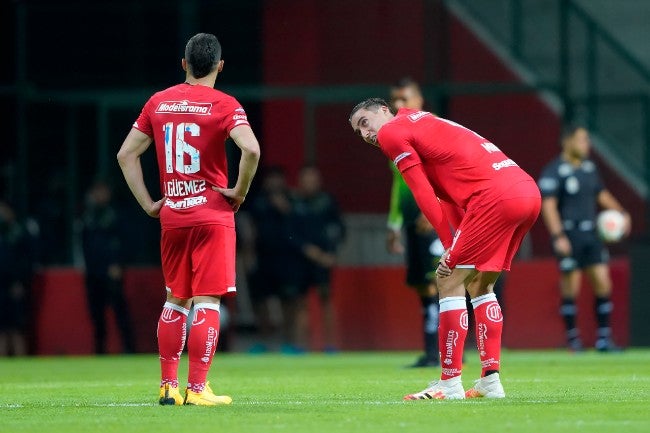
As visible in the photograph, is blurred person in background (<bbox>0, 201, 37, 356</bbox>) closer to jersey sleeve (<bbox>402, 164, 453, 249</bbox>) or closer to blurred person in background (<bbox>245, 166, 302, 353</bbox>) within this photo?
blurred person in background (<bbox>245, 166, 302, 353</bbox>)

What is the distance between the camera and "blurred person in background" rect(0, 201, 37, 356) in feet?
64.2

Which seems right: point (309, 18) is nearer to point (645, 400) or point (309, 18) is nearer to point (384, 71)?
point (384, 71)

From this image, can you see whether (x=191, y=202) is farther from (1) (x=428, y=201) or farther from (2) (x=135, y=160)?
(1) (x=428, y=201)

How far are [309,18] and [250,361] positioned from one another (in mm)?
5327

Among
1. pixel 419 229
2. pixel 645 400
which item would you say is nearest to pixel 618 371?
pixel 419 229

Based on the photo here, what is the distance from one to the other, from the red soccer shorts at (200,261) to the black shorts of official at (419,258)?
15.9 feet

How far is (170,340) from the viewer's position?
29.8 feet

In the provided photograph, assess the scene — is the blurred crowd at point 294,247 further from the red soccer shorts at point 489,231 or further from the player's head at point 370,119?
the red soccer shorts at point 489,231

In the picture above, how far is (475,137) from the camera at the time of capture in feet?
30.8

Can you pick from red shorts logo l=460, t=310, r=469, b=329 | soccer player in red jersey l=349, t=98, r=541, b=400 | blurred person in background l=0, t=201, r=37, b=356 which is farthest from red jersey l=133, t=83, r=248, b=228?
blurred person in background l=0, t=201, r=37, b=356

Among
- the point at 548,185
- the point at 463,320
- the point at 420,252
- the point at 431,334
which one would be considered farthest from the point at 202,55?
the point at 548,185

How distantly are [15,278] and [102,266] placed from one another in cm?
141

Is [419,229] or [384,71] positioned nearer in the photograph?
[419,229]

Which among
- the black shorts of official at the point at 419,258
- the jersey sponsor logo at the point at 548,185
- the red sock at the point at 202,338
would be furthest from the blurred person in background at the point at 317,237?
the red sock at the point at 202,338
